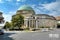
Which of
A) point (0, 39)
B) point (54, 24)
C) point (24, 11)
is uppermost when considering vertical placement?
point (24, 11)

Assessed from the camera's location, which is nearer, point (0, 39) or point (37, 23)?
point (0, 39)

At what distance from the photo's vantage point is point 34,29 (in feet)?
A: 19.5

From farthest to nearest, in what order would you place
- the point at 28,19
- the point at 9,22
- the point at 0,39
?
the point at 28,19, the point at 9,22, the point at 0,39

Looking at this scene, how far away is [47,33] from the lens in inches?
228

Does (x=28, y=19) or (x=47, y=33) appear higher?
(x=28, y=19)

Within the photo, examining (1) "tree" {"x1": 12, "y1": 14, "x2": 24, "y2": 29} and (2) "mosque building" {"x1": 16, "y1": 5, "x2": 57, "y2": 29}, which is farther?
(1) "tree" {"x1": 12, "y1": 14, "x2": 24, "y2": 29}

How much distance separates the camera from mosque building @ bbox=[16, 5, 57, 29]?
569 cm

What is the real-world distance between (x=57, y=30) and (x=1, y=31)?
187cm

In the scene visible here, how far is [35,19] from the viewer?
598cm

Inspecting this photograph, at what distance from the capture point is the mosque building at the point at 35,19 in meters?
5.69

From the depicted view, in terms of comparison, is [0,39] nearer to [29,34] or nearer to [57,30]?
[29,34]

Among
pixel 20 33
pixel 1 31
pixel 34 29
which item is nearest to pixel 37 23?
pixel 34 29

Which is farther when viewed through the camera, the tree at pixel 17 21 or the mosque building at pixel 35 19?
the tree at pixel 17 21

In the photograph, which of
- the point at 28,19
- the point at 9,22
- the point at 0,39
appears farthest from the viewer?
the point at 28,19
